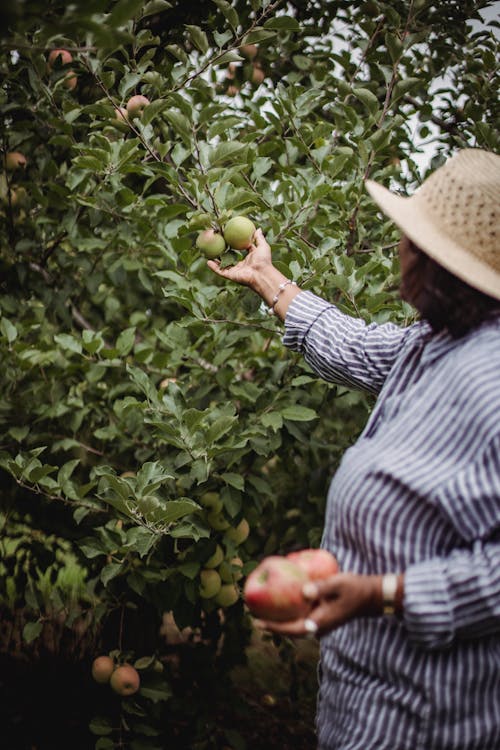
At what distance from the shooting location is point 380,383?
1360 millimetres

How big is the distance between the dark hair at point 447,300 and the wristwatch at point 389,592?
0.40 meters

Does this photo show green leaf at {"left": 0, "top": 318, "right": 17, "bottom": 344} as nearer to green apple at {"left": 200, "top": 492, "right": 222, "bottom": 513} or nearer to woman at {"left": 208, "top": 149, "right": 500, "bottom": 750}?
green apple at {"left": 200, "top": 492, "right": 222, "bottom": 513}

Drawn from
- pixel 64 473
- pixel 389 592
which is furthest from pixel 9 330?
pixel 389 592

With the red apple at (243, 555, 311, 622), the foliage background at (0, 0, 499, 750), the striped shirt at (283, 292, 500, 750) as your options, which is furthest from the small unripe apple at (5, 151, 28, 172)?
the red apple at (243, 555, 311, 622)

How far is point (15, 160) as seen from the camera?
7.83 ft

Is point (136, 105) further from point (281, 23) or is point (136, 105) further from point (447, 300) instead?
point (447, 300)

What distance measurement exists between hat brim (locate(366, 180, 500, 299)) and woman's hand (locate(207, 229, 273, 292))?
1.78 ft

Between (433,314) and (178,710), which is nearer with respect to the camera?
(433,314)

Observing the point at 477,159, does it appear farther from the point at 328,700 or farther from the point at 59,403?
the point at 59,403

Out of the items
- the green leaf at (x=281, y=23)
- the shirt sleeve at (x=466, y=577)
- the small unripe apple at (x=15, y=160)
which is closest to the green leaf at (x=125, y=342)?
the small unripe apple at (x=15, y=160)

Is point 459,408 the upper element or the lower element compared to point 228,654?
upper

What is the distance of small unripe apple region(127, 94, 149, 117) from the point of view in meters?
1.86

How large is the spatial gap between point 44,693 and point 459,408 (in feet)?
7.30

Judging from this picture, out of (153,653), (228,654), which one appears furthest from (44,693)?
(228,654)
